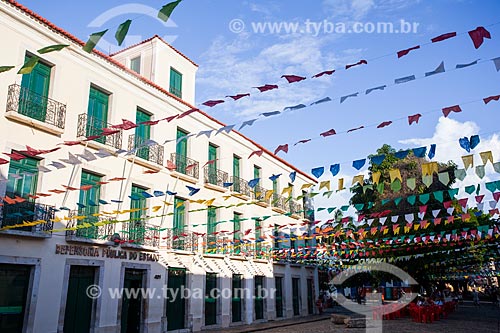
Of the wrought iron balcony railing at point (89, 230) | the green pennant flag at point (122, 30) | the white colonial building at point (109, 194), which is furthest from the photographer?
the wrought iron balcony railing at point (89, 230)

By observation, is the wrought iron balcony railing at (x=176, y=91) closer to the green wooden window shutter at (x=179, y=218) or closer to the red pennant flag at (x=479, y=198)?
the green wooden window shutter at (x=179, y=218)

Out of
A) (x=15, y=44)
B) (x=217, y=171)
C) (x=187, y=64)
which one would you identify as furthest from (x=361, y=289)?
(x=15, y=44)

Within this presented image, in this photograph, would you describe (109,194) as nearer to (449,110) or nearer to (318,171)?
(318,171)

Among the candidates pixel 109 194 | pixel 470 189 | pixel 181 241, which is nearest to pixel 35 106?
pixel 109 194

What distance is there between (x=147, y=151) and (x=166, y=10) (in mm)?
11073

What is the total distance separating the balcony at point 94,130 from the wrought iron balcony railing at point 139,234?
8.87ft

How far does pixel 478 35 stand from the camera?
5.25m

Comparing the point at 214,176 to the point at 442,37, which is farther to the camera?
the point at 214,176

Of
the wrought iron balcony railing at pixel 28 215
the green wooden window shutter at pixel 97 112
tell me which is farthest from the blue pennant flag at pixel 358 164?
the green wooden window shutter at pixel 97 112

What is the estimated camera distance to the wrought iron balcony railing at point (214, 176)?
18078mm

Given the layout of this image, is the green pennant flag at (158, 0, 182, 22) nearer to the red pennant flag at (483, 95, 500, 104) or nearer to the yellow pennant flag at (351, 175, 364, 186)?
the red pennant flag at (483, 95, 500, 104)

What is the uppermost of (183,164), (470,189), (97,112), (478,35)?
(97,112)

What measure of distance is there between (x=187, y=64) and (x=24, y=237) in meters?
10.6

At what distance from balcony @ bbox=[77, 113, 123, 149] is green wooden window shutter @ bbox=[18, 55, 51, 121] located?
1.18m
